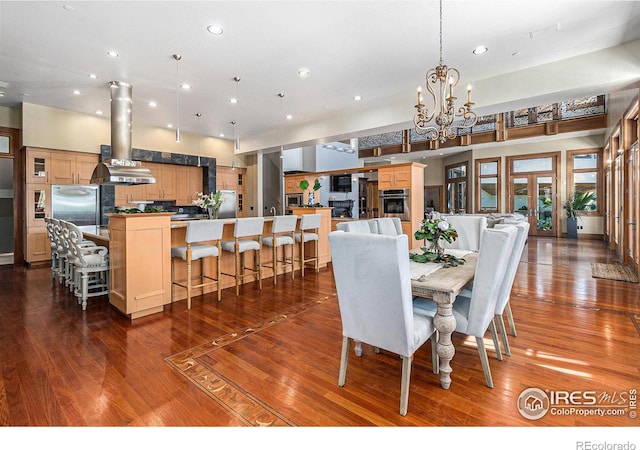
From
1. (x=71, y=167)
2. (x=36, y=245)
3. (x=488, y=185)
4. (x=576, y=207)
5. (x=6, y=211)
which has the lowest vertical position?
(x=36, y=245)

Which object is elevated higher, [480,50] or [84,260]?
[480,50]

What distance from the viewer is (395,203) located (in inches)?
264

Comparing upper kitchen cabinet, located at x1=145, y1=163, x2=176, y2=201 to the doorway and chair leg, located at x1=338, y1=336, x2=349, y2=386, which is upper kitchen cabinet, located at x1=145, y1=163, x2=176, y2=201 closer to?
the doorway

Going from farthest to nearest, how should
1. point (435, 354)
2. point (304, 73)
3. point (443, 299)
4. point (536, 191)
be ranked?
point (536, 191), point (304, 73), point (435, 354), point (443, 299)

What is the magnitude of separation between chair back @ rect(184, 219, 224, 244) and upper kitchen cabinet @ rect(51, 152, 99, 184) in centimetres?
465

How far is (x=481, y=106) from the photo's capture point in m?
5.04

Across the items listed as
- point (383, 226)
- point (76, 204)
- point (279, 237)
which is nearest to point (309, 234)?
point (279, 237)

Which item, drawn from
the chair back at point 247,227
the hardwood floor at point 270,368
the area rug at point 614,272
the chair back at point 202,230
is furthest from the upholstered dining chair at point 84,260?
the area rug at point 614,272

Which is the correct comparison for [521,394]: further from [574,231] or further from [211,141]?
[574,231]

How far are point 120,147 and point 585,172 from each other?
41.1 ft

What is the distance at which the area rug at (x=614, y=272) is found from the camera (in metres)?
4.61

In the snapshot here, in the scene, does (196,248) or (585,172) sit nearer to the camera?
(196,248)

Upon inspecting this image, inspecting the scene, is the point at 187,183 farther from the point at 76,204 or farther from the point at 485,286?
the point at 485,286

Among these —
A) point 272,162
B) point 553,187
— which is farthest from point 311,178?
point 553,187
